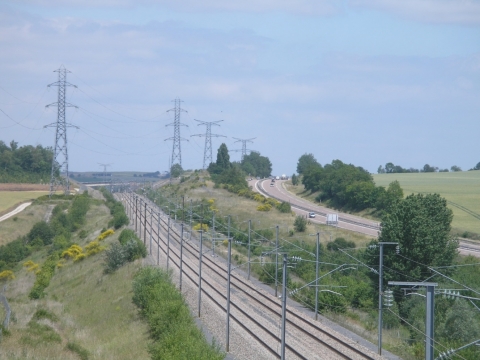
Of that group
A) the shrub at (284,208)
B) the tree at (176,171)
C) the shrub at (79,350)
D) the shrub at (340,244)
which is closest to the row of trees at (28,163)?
the tree at (176,171)

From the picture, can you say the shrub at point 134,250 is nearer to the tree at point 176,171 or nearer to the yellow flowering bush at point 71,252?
the yellow flowering bush at point 71,252

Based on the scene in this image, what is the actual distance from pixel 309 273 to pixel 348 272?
5.18 meters

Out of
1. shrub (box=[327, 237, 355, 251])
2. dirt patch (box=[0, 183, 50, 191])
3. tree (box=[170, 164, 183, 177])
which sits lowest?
shrub (box=[327, 237, 355, 251])

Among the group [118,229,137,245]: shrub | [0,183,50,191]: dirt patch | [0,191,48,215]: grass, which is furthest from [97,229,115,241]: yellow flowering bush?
[0,183,50,191]: dirt patch

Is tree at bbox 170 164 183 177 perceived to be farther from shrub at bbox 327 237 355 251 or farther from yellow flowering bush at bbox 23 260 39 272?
shrub at bbox 327 237 355 251

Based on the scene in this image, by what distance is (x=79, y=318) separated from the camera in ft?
150

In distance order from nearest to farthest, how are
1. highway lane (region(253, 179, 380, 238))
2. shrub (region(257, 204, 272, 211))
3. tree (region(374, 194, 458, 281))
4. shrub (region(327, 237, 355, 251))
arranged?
tree (region(374, 194, 458, 281)), shrub (region(327, 237, 355, 251)), highway lane (region(253, 179, 380, 238)), shrub (region(257, 204, 272, 211))

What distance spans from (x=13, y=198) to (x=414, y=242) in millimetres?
77927

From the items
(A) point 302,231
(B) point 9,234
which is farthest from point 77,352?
(B) point 9,234

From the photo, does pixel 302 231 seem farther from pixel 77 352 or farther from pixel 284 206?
pixel 77 352

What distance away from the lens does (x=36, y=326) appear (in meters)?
36.3

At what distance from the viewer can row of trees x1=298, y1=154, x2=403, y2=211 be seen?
94.8m

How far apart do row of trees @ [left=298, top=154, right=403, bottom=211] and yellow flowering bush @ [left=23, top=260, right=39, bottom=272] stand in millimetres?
40968

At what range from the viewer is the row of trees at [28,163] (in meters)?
135
